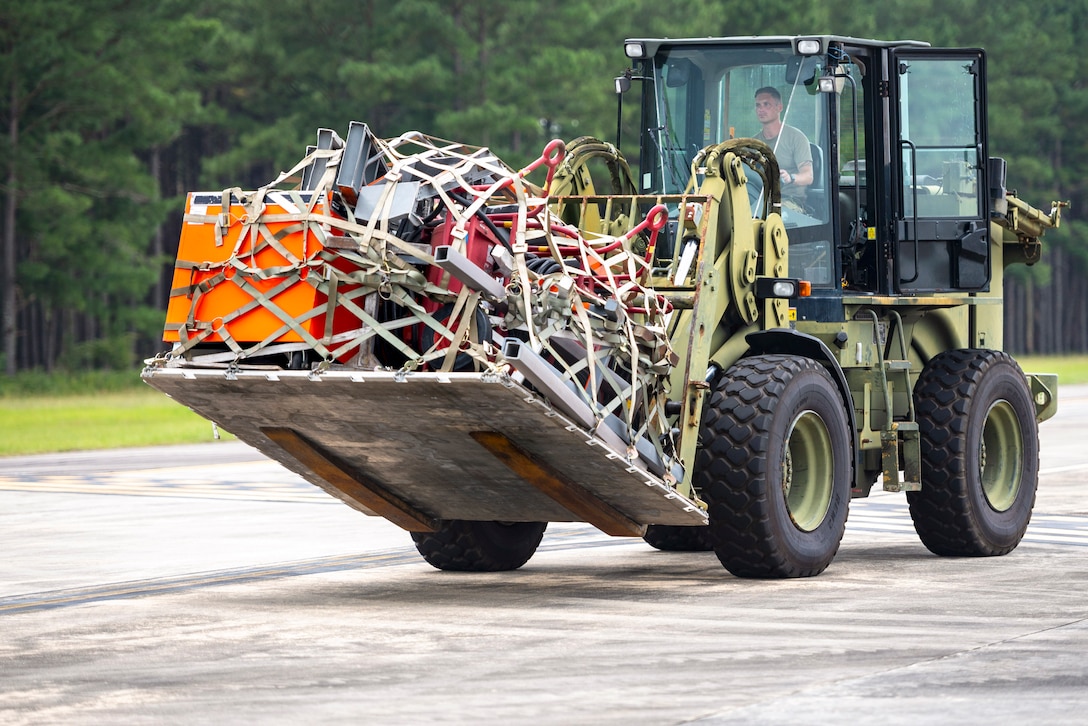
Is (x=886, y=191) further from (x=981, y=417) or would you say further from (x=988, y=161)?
(x=981, y=417)

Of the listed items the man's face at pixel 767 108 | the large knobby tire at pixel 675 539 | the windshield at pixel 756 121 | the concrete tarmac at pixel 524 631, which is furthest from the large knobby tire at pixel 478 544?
the man's face at pixel 767 108

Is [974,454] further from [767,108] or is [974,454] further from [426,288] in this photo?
[426,288]

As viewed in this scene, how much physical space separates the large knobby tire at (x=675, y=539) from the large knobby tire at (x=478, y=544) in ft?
4.35

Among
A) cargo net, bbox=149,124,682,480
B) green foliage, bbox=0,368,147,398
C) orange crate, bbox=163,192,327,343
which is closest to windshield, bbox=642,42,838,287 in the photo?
cargo net, bbox=149,124,682,480

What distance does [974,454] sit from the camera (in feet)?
44.1

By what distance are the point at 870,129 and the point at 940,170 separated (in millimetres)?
633

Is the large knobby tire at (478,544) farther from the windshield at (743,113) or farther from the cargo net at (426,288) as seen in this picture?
the windshield at (743,113)

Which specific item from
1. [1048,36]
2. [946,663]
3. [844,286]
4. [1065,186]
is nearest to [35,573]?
[844,286]

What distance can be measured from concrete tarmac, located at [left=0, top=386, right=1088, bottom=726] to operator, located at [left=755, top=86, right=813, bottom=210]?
2.56 metres

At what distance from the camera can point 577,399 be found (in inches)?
411

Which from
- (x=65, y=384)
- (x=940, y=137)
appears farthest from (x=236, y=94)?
(x=940, y=137)

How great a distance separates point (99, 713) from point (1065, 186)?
83.8 metres

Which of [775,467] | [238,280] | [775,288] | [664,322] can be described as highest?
[238,280]

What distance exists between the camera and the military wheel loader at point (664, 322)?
10.4 metres
